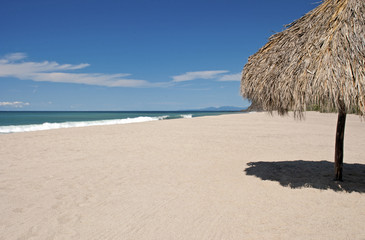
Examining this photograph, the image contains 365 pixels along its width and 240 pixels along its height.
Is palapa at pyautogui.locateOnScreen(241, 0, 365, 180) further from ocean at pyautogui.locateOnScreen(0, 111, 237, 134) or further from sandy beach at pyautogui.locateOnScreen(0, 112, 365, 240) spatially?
Result: ocean at pyautogui.locateOnScreen(0, 111, 237, 134)

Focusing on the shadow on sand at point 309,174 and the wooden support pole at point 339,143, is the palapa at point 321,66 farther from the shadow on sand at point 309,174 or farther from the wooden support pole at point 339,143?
the shadow on sand at point 309,174

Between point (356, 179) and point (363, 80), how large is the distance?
2422 mm

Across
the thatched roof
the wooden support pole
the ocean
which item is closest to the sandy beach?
the wooden support pole

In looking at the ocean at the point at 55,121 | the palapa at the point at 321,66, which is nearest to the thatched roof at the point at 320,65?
the palapa at the point at 321,66

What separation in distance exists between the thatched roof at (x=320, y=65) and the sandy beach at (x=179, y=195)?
57.8 inches

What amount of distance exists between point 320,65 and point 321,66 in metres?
0.03

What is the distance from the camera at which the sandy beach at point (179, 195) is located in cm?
291

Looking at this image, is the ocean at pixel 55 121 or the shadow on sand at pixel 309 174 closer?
the shadow on sand at pixel 309 174

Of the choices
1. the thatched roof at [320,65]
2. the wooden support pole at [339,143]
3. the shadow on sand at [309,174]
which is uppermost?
the thatched roof at [320,65]

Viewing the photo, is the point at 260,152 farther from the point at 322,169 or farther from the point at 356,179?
the point at 356,179

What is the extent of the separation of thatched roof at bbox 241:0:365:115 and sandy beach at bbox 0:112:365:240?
147 cm

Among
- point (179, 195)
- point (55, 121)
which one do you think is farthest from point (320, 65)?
point (55, 121)

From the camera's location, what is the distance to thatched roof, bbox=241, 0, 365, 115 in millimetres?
3248

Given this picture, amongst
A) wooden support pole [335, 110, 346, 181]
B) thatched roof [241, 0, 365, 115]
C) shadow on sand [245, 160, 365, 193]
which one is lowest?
shadow on sand [245, 160, 365, 193]
